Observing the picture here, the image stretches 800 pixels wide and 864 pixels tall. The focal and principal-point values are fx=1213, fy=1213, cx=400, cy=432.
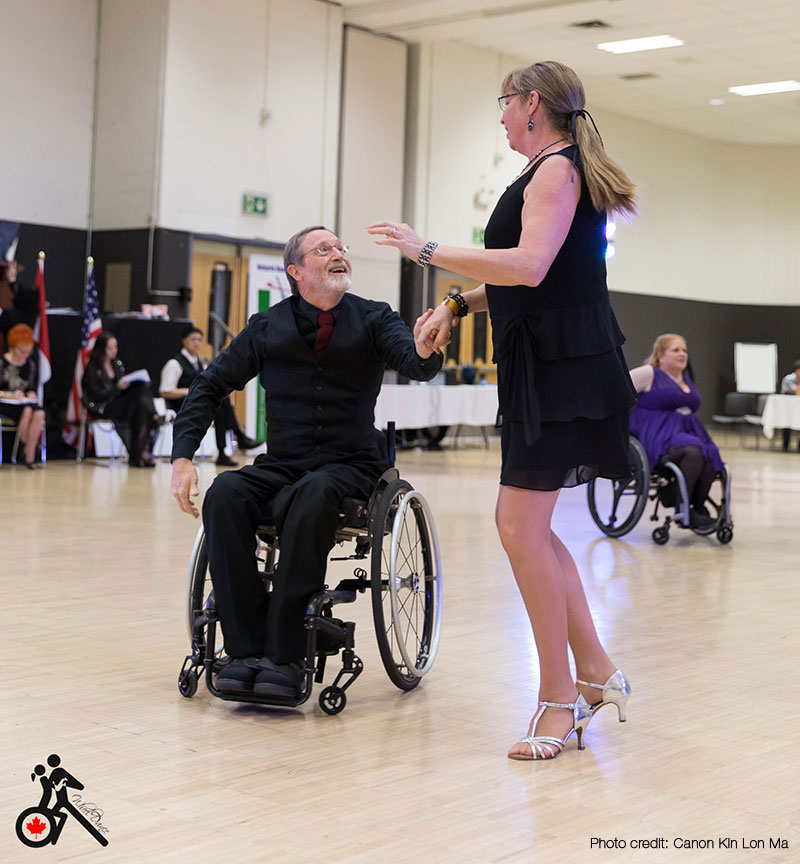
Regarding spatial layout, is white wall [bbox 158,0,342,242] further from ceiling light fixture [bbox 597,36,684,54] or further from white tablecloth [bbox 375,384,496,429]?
ceiling light fixture [bbox 597,36,684,54]

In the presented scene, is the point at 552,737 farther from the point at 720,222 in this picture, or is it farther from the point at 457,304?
the point at 720,222

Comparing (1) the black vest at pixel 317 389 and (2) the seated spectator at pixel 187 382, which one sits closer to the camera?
(1) the black vest at pixel 317 389

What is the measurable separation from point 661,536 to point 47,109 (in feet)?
24.4

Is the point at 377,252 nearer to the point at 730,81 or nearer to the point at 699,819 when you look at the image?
the point at 730,81

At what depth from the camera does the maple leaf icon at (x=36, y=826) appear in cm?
194

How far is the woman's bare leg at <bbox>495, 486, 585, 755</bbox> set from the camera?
245 cm

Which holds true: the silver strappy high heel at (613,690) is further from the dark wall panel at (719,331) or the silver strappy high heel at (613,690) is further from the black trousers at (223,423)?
the dark wall panel at (719,331)

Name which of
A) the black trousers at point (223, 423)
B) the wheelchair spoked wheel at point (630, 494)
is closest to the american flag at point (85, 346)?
the black trousers at point (223, 423)

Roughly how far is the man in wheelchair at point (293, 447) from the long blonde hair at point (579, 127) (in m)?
0.51

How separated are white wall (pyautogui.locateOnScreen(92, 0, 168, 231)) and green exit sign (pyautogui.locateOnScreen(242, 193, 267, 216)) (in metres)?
1.01

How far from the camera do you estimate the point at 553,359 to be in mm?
2426

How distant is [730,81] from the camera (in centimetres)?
1430

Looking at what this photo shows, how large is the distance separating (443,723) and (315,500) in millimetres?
573

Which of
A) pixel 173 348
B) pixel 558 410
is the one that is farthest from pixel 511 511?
pixel 173 348
